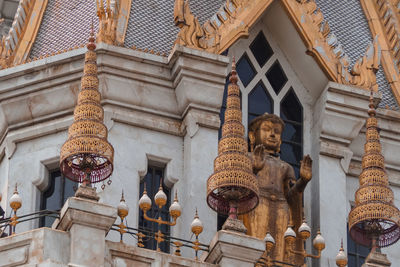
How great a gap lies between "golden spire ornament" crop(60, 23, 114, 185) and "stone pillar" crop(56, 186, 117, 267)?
0.60m

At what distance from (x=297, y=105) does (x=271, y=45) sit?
108 centimetres

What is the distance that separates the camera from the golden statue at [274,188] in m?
36.9

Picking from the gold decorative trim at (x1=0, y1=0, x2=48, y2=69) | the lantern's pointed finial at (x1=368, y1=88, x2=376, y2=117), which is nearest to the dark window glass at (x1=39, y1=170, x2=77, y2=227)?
the gold decorative trim at (x1=0, y1=0, x2=48, y2=69)

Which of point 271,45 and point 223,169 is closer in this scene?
point 223,169

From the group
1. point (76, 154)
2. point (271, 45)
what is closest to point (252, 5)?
point (271, 45)

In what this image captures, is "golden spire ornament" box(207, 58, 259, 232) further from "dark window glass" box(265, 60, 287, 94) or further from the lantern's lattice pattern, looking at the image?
"dark window glass" box(265, 60, 287, 94)

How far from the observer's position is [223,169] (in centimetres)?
3478

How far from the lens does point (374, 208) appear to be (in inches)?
1421

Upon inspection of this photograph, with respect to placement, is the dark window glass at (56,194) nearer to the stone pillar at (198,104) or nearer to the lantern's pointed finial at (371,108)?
the stone pillar at (198,104)

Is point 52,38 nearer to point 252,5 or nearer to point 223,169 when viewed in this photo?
point 252,5

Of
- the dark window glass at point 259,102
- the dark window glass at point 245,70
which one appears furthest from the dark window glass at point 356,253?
the dark window glass at point 245,70

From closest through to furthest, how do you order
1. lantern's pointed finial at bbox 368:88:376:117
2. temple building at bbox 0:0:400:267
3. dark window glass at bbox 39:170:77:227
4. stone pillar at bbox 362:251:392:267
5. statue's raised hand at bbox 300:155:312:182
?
temple building at bbox 0:0:400:267, stone pillar at bbox 362:251:392:267, statue's raised hand at bbox 300:155:312:182, lantern's pointed finial at bbox 368:88:376:117, dark window glass at bbox 39:170:77:227

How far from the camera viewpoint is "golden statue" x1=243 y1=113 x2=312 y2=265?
36875 millimetres

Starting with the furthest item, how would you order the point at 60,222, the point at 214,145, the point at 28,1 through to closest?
the point at 28,1
the point at 214,145
the point at 60,222
